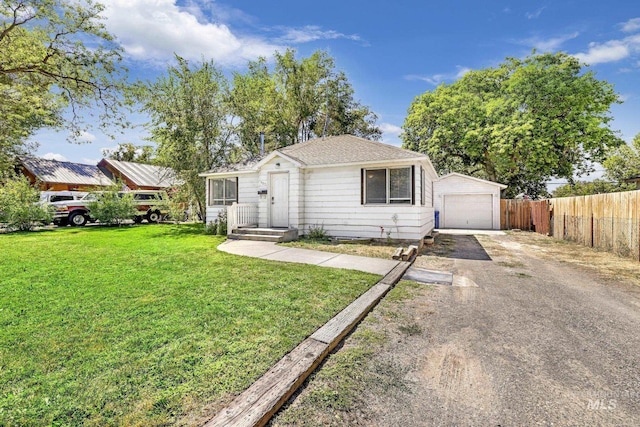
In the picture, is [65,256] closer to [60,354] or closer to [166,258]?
[166,258]

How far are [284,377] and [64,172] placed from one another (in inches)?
1216

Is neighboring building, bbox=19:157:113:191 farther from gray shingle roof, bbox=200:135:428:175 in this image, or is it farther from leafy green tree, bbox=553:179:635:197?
leafy green tree, bbox=553:179:635:197

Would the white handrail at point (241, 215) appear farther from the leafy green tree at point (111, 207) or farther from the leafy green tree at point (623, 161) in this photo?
the leafy green tree at point (623, 161)

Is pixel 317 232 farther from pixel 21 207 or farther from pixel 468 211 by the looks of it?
pixel 21 207

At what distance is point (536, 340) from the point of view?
2973 mm

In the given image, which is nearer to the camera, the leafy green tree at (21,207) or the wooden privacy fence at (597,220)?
the wooden privacy fence at (597,220)

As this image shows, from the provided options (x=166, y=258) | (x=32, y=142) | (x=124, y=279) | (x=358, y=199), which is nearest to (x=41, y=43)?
(x=166, y=258)

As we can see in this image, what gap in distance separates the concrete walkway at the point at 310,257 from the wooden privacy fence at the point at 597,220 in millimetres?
6090

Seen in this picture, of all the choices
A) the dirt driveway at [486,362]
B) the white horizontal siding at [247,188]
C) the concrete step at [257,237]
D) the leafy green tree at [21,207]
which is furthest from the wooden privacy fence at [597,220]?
the leafy green tree at [21,207]

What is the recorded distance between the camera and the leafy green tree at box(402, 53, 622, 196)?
1797 centimetres

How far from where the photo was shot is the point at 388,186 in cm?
956

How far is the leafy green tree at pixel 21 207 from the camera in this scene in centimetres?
1268

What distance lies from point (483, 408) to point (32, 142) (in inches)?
1251

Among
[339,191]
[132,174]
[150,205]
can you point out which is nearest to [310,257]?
[339,191]
